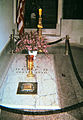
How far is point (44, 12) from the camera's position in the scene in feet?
35.2

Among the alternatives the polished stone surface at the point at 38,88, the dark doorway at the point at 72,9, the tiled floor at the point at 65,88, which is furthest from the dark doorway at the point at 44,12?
the polished stone surface at the point at 38,88

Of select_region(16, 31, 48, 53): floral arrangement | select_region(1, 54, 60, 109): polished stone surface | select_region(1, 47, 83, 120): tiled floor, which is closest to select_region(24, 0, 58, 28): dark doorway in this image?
select_region(1, 47, 83, 120): tiled floor

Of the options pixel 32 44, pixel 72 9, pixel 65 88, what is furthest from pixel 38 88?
pixel 72 9

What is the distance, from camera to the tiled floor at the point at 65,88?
14.9 ft

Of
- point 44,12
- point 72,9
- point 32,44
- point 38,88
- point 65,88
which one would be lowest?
point 65,88

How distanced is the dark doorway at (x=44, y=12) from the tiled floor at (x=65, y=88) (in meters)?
2.19

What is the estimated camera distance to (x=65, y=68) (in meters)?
7.12

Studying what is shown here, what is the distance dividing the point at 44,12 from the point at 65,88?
583 centimetres

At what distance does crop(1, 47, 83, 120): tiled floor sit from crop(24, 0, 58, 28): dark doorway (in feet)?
7.20

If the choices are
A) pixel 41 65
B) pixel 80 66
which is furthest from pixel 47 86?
pixel 80 66

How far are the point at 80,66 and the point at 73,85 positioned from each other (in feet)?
5.10

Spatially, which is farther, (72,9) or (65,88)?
(72,9)

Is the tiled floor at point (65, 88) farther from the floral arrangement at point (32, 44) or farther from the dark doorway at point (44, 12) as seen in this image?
the dark doorway at point (44, 12)

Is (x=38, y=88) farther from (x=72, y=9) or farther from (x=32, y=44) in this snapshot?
(x=72, y=9)
